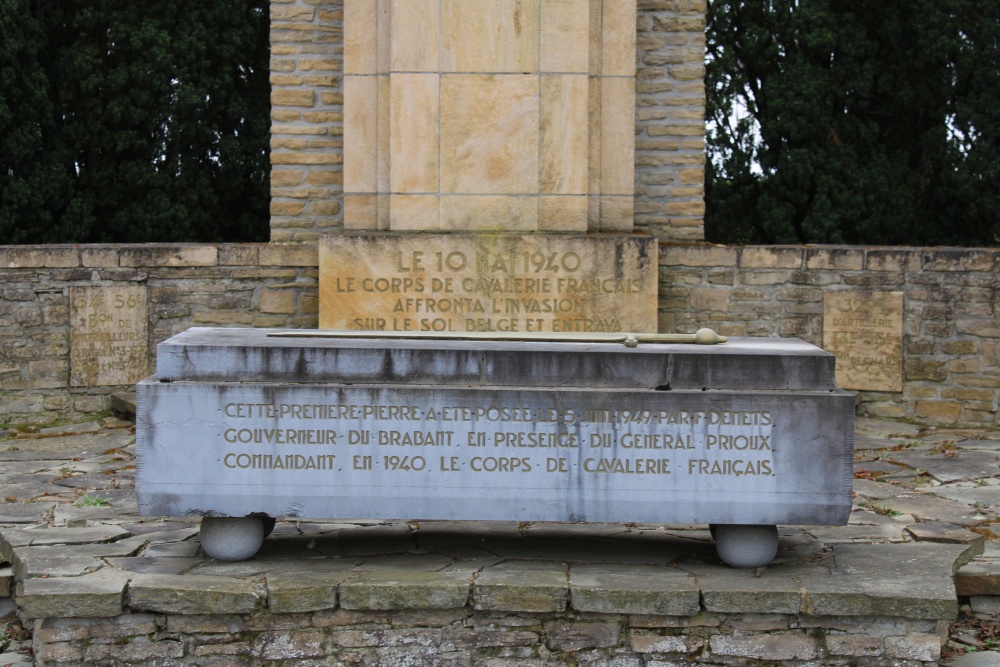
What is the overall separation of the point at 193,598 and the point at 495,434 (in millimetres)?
1199

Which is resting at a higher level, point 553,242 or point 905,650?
point 553,242

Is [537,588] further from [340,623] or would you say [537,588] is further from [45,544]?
[45,544]

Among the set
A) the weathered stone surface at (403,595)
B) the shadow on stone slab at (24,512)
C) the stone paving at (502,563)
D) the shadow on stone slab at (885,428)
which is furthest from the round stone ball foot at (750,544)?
the shadow on stone slab at (885,428)

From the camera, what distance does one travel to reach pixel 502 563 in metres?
4.70

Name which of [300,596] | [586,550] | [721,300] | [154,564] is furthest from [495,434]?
[721,300]

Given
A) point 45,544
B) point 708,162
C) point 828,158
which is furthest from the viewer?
point 708,162

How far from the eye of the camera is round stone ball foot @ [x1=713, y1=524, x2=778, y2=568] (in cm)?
462

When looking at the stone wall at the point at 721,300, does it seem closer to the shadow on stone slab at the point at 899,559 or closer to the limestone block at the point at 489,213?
the limestone block at the point at 489,213

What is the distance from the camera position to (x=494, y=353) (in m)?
4.55

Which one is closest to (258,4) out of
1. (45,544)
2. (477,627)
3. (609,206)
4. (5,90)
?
(5,90)

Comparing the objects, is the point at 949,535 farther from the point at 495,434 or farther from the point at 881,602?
the point at 495,434

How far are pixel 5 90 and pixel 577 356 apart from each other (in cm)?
958

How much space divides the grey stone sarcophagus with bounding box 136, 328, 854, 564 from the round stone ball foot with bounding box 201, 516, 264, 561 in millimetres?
112

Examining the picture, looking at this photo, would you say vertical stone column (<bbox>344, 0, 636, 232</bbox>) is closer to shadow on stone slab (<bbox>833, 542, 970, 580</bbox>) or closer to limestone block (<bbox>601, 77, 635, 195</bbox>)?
limestone block (<bbox>601, 77, 635, 195</bbox>)
